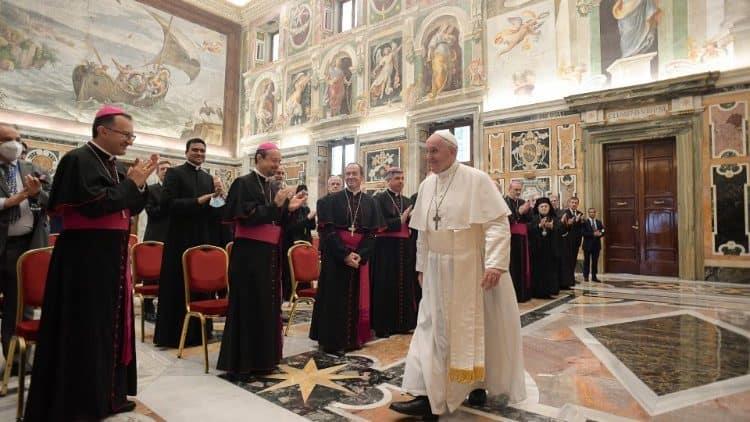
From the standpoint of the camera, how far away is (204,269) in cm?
405

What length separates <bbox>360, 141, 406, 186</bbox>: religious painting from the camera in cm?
1328

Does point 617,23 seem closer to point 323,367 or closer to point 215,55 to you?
point 323,367

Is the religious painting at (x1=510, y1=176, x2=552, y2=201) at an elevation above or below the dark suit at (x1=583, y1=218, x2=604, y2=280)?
above

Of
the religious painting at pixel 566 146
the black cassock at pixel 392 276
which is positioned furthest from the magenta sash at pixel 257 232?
the religious painting at pixel 566 146

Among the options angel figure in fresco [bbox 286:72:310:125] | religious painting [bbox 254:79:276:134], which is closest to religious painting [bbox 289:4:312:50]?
angel figure in fresco [bbox 286:72:310:125]

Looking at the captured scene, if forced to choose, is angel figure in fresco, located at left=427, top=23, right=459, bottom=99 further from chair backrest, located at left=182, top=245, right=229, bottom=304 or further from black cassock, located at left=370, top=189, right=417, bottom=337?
chair backrest, located at left=182, top=245, right=229, bottom=304

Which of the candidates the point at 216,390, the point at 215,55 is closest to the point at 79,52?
the point at 215,55

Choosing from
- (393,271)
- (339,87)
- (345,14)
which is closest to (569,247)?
(393,271)

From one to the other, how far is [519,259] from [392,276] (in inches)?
107

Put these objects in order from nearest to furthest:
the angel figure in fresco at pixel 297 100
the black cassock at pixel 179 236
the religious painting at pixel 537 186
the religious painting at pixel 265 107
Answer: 1. the black cassock at pixel 179 236
2. the religious painting at pixel 537 186
3. the angel figure in fresco at pixel 297 100
4. the religious painting at pixel 265 107

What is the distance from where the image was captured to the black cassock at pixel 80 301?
235cm

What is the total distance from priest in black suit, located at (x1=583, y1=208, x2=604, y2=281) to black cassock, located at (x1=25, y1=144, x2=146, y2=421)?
8.87 metres

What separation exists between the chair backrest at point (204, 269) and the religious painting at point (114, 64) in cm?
1313

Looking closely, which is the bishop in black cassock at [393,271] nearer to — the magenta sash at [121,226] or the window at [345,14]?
the magenta sash at [121,226]
